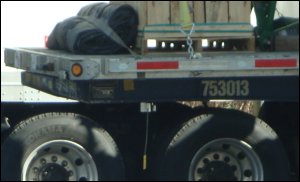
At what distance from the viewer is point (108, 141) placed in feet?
23.7

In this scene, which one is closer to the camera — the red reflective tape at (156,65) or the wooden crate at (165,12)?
the red reflective tape at (156,65)

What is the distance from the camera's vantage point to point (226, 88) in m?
7.03

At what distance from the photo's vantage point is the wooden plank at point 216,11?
7.23m

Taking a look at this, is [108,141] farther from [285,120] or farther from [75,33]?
[285,120]

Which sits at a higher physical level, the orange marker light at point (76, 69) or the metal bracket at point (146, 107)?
the orange marker light at point (76, 69)

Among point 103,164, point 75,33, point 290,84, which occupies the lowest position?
point 103,164

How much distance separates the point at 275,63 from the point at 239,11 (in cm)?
66

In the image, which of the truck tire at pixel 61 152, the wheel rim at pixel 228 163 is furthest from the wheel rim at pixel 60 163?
the wheel rim at pixel 228 163

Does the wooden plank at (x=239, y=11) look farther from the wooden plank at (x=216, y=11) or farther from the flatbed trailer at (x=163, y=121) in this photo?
the flatbed trailer at (x=163, y=121)

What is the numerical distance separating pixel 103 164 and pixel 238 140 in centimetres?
114

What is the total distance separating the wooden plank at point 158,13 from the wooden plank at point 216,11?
0.33 metres

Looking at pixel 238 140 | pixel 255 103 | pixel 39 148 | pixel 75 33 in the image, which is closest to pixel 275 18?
pixel 255 103

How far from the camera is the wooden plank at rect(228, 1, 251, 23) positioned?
286 inches

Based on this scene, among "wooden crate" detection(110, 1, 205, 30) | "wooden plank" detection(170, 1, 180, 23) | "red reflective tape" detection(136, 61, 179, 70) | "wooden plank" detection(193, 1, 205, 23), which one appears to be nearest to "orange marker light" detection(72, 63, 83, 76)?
"red reflective tape" detection(136, 61, 179, 70)
